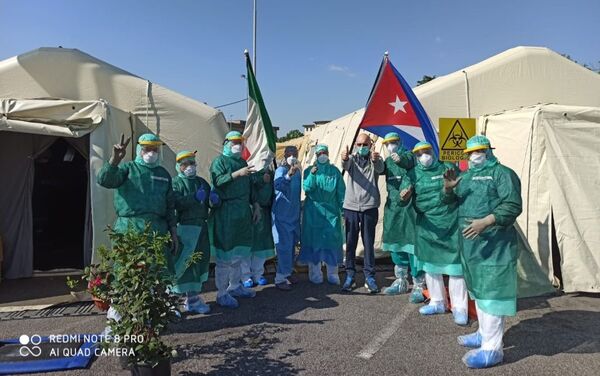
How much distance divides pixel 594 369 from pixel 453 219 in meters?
1.72

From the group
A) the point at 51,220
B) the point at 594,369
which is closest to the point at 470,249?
the point at 594,369

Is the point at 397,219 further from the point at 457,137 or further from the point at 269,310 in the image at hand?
the point at 269,310

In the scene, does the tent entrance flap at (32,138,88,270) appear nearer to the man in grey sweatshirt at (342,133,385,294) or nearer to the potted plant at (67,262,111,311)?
the potted plant at (67,262,111,311)

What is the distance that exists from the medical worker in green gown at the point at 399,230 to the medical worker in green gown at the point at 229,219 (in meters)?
1.75

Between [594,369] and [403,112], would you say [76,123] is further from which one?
[594,369]

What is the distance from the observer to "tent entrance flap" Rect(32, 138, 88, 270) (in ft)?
24.4

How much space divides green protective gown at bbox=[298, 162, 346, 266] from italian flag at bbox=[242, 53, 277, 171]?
2.36 ft

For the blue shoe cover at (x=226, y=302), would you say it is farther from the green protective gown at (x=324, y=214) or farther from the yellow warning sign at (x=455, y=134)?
the yellow warning sign at (x=455, y=134)

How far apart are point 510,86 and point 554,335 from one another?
4.60m

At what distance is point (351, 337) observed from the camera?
407cm

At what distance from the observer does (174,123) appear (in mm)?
6680

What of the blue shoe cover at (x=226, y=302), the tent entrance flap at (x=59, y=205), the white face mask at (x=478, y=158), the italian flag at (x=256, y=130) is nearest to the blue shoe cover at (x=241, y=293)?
the blue shoe cover at (x=226, y=302)

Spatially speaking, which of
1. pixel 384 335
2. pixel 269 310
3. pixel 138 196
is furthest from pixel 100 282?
pixel 384 335

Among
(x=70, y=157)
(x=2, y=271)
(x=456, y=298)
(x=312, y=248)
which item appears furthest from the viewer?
(x=70, y=157)
